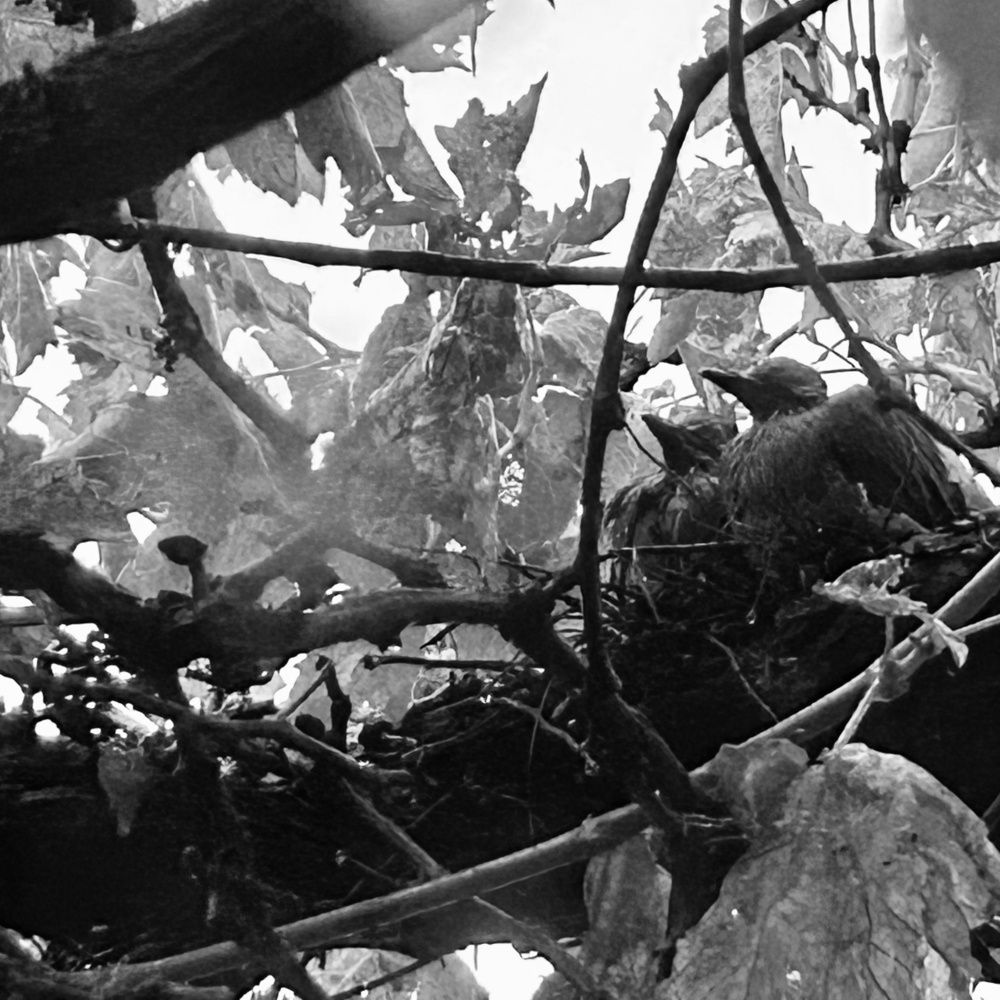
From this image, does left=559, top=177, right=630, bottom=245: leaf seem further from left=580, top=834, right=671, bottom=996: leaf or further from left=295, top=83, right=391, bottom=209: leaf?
left=580, top=834, right=671, bottom=996: leaf

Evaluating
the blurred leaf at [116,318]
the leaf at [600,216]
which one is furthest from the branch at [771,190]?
the blurred leaf at [116,318]

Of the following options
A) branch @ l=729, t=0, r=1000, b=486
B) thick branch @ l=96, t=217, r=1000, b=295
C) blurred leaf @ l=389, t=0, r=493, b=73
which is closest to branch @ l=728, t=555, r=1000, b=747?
branch @ l=729, t=0, r=1000, b=486

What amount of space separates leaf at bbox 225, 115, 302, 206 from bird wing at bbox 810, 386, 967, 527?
0.79m

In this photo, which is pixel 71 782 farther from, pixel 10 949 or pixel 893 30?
pixel 893 30

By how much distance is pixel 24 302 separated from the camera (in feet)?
4.86

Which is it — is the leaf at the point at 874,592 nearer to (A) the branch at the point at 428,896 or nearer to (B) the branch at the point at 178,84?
(A) the branch at the point at 428,896

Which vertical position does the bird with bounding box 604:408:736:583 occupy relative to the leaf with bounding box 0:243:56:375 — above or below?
below

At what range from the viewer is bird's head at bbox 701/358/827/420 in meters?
1.87

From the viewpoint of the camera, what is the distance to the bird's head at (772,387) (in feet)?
6.14

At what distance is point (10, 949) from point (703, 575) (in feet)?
2.47

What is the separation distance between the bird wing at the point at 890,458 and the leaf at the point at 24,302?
0.93 metres

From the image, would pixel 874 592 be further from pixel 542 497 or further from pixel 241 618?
pixel 542 497

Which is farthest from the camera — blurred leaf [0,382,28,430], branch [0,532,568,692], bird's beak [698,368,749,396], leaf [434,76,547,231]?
bird's beak [698,368,749,396]

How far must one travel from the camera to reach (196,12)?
0.89 metres
